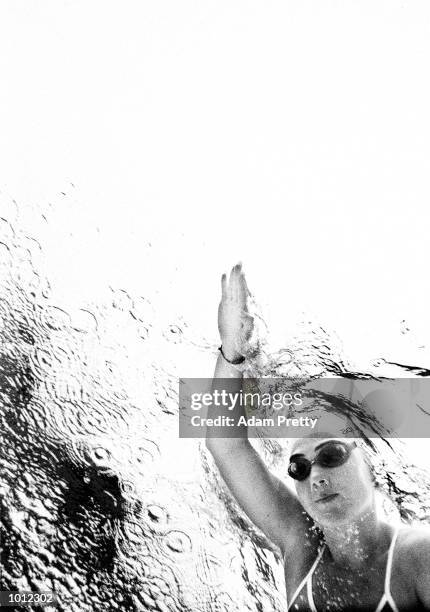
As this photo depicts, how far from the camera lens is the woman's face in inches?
68.7

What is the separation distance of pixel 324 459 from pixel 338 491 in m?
0.10

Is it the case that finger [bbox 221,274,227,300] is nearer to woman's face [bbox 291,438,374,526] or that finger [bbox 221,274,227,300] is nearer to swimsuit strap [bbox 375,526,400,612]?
woman's face [bbox 291,438,374,526]

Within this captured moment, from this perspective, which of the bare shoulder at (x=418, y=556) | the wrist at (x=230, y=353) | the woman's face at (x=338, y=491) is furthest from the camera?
the wrist at (x=230, y=353)

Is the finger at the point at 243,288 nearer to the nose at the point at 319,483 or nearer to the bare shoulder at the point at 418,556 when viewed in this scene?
the nose at the point at 319,483

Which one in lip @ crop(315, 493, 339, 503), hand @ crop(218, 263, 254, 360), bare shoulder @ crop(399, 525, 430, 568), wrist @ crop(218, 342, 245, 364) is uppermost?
hand @ crop(218, 263, 254, 360)

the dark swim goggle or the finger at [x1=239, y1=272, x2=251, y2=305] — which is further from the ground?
the finger at [x1=239, y1=272, x2=251, y2=305]

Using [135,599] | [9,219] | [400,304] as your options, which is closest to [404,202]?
[400,304]

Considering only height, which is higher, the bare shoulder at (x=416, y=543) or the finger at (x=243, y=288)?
the finger at (x=243, y=288)

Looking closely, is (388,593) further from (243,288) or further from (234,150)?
(234,150)

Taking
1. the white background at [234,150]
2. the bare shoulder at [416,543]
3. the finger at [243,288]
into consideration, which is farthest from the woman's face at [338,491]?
the finger at [243,288]

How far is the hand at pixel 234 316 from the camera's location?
189cm

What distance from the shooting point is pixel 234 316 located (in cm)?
192

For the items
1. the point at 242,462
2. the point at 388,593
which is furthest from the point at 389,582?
the point at 242,462

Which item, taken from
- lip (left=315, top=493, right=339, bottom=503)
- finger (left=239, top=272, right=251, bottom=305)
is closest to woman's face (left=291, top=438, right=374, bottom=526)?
lip (left=315, top=493, right=339, bottom=503)
